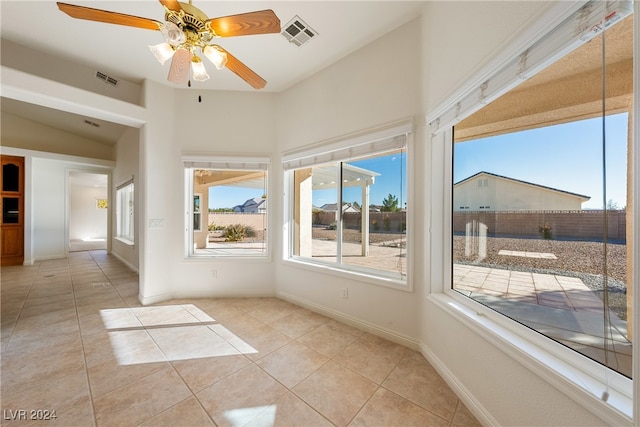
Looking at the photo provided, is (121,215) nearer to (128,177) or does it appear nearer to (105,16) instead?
(128,177)

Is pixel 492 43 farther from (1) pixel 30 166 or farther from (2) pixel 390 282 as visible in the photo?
(1) pixel 30 166

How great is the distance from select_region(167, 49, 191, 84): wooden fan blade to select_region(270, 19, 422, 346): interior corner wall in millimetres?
1491

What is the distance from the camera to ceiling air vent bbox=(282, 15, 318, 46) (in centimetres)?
217

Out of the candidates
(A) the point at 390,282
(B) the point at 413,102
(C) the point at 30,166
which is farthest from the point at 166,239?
(C) the point at 30,166

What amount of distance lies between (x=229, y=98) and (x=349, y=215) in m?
2.44

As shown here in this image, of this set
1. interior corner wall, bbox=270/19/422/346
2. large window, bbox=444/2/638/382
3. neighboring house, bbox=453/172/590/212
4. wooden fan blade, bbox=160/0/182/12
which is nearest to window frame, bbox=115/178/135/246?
interior corner wall, bbox=270/19/422/346

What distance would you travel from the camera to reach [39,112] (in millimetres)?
4914

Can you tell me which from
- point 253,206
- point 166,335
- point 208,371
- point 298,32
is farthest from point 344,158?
point 166,335

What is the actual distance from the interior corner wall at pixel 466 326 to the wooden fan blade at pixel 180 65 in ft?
6.24

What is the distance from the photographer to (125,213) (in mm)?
6129

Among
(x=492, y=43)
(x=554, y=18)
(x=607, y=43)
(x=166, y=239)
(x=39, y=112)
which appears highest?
(x=39, y=112)

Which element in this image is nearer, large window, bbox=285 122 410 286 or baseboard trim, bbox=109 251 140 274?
large window, bbox=285 122 410 286

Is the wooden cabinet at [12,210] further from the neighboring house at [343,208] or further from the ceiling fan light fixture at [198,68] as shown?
the neighboring house at [343,208]

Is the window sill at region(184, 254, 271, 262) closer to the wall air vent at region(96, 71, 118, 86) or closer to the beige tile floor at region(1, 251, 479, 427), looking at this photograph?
the beige tile floor at region(1, 251, 479, 427)
